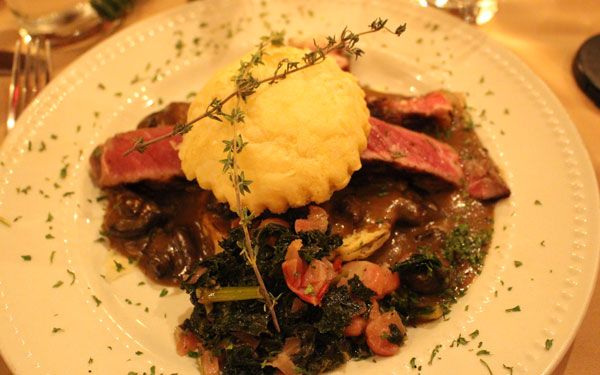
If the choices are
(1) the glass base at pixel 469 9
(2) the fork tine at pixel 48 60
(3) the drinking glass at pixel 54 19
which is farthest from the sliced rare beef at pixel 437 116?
(3) the drinking glass at pixel 54 19

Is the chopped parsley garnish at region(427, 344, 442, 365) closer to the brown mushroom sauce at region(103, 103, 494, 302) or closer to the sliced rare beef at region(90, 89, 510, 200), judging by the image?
the brown mushroom sauce at region(103, 103, 494, 302)

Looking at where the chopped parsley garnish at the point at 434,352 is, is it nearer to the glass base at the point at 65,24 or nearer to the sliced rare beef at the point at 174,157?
the sliced rare beef at the point at 174,157

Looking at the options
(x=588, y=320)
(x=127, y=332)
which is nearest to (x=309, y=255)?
(x=127, y=332)

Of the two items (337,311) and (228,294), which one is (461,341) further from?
(228,294)

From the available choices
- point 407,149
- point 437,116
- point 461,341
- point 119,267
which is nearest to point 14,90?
point 119,267

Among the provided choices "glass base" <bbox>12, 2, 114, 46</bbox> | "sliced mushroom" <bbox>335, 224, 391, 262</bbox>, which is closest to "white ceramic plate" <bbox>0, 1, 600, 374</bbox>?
"sliced mushroom" <bbox>335, 224, 391, 262</bbox>

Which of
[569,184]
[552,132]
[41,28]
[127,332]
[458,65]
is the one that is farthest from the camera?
[41,28]

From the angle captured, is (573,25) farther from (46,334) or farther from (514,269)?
(46,334)
